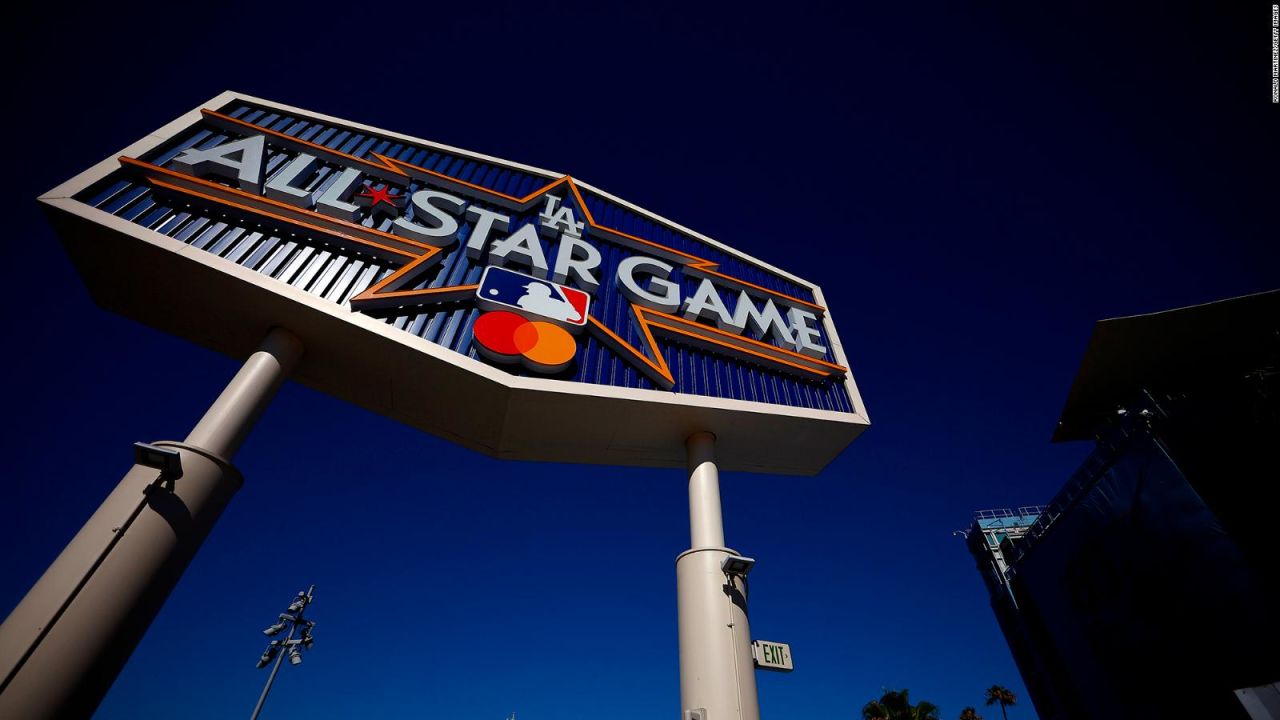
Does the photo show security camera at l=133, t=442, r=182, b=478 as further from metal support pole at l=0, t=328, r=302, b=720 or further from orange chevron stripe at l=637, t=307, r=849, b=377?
orange chevron stripe at l=637, t=307, r=849, b=377

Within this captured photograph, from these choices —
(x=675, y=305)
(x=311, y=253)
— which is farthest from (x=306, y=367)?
(x=675, y=305)

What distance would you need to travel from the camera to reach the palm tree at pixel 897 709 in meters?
26.6

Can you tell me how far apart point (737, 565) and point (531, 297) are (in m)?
5.61

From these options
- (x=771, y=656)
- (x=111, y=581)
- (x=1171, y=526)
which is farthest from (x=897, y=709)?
(x=111, y=581)

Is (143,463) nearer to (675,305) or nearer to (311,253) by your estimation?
(311,253)

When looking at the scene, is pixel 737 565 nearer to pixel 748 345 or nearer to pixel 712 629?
pixel 712 629

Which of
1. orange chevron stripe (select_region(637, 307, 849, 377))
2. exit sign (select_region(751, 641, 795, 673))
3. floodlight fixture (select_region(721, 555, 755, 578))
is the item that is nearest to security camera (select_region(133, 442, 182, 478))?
floodlight fixture (select_region(721, 555, 755, 578))

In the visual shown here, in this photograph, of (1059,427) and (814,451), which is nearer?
(814,451)

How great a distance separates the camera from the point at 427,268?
352 inches

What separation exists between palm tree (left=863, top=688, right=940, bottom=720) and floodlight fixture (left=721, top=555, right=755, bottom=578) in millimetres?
27674

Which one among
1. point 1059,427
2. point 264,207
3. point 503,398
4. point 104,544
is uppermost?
point 1059,427

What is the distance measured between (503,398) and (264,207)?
5.04 meters

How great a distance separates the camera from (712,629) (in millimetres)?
6984

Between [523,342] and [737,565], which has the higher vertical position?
[523,342]
